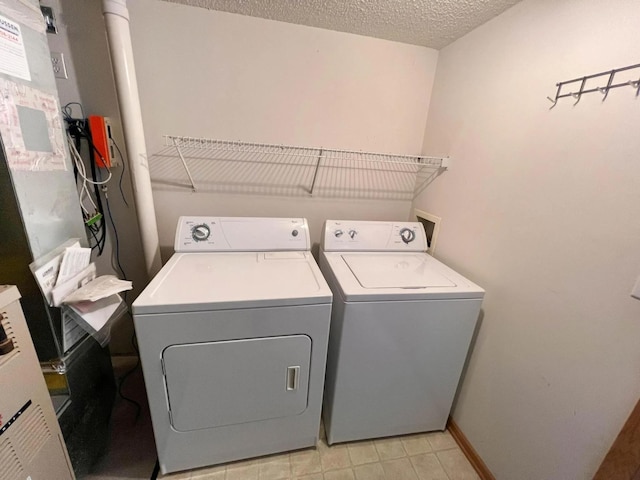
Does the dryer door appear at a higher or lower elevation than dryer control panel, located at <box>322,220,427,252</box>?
lower

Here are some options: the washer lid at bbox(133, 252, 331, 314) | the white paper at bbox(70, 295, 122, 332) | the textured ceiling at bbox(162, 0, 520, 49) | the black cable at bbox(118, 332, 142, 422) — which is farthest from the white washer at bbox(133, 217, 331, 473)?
the textured ceiling at bbox(162, 0, 520, 49)

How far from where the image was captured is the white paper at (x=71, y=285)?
1.06m

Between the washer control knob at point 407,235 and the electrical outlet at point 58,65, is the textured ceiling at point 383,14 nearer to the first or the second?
the electrical outlet at point 58,65

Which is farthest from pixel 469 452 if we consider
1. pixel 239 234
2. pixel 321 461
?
pixel 239 234

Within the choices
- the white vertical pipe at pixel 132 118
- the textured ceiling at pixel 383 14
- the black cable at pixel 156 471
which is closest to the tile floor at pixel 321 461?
the black cable at pixel 156 471

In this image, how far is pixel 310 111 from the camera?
69.7 inches

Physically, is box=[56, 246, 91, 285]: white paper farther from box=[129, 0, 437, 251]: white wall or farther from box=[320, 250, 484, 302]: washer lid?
box=[320, 250, 484, 302]: washer lid

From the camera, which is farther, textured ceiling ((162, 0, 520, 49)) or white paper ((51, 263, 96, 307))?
textured ceiling ((162, 0, 520, 49))

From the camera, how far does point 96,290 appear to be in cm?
114

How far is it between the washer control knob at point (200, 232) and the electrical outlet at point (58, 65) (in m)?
1.06

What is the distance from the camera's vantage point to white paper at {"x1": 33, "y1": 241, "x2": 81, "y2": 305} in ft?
3.28

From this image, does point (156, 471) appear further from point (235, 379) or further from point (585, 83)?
point (585, 83)

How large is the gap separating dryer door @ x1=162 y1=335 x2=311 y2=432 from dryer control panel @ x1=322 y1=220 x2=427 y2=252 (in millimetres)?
695

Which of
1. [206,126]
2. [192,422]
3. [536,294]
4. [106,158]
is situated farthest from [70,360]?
[536,294]
